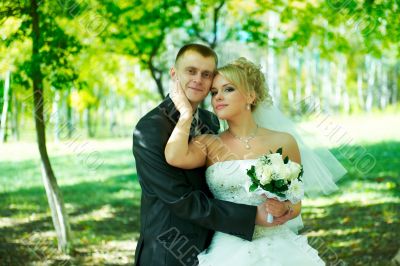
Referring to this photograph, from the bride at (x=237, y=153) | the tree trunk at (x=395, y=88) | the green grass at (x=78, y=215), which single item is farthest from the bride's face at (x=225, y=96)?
the tree trunk at (x=395, y=88)

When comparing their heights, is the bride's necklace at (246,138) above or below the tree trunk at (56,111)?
above

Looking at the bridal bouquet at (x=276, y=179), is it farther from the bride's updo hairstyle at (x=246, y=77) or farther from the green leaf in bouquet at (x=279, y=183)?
the bride's updo hairstyle at (x=246, y=77)

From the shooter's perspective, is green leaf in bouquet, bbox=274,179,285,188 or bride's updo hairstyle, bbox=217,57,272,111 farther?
bride's updo hairstyle, bbox=217,57,272,111

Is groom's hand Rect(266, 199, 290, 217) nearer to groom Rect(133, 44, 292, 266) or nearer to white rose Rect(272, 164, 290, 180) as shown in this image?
Answer: groom Rect(133, 44, 292, 266)

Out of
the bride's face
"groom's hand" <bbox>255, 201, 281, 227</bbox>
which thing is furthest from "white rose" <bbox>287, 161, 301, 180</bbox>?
the bride's face

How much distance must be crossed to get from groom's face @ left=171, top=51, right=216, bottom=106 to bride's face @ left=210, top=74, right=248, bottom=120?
0.12 m

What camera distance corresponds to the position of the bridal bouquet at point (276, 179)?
3113 mm

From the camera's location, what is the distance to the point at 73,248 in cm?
750

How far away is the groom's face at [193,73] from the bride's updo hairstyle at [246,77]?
163 millimetres

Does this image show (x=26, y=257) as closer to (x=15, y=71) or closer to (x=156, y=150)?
(x=15, y=71)

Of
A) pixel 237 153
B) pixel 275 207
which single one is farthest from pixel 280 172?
pixel 237 153

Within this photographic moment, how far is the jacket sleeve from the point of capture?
3.26 m

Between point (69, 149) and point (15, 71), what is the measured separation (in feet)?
55.4

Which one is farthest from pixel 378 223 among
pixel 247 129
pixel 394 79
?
pixel 394 79
